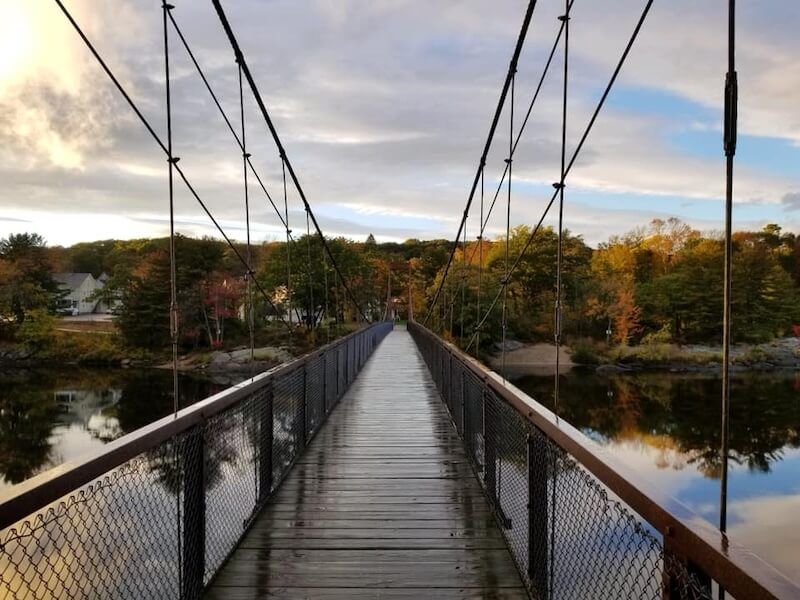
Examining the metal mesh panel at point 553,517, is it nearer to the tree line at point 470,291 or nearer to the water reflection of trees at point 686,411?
the water reflection of trees at point 686,411

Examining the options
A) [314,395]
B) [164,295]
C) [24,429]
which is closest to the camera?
[314,395]

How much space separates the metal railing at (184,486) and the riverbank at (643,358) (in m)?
26.8

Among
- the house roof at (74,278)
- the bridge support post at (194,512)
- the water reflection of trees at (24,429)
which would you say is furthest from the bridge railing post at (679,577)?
the house roof at (74,278)

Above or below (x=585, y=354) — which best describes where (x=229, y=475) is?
above

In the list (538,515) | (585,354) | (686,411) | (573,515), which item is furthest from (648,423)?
(538,515)

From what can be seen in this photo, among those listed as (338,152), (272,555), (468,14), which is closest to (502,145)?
(338,152)

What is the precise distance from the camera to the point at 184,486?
1.97 metres

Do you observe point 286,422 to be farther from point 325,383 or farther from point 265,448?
point 325,383

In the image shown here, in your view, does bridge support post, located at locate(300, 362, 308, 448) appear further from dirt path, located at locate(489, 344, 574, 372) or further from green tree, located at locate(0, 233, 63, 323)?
green tree, located at locate(0, 233, 63, 323)

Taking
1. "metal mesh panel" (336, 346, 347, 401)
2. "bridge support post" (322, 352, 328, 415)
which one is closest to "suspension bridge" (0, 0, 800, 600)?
"bridge support post" (322, 352, 328, 415)

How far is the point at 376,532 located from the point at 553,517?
37.1 inches

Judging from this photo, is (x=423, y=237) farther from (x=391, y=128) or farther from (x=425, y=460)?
(x=425, y=460)

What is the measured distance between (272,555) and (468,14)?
5.51 metres

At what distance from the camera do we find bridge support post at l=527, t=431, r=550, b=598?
201 cm
